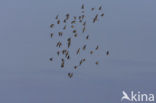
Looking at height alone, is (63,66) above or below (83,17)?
below

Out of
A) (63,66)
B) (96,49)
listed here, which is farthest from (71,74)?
(96,49)

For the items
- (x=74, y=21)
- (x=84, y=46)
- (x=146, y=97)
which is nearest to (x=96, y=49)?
(x=84, y=46)

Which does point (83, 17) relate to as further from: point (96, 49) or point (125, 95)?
point (125, 95)

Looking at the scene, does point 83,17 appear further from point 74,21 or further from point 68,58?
point 68,58

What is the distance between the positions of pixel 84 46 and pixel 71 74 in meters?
2.47

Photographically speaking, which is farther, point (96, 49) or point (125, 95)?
point (125, 95)

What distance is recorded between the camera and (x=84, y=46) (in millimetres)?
32625

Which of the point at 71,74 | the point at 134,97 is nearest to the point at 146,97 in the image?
the point at 134,97

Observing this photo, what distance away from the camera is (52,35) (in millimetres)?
33281

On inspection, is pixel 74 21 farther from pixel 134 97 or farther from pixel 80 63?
pixel 134 97

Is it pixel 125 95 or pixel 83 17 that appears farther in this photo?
pixel 125 95

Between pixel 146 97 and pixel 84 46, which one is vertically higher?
pixel 84 46

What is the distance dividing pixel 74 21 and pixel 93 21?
164 cm

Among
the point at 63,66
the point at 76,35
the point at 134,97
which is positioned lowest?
the point at 134,97
